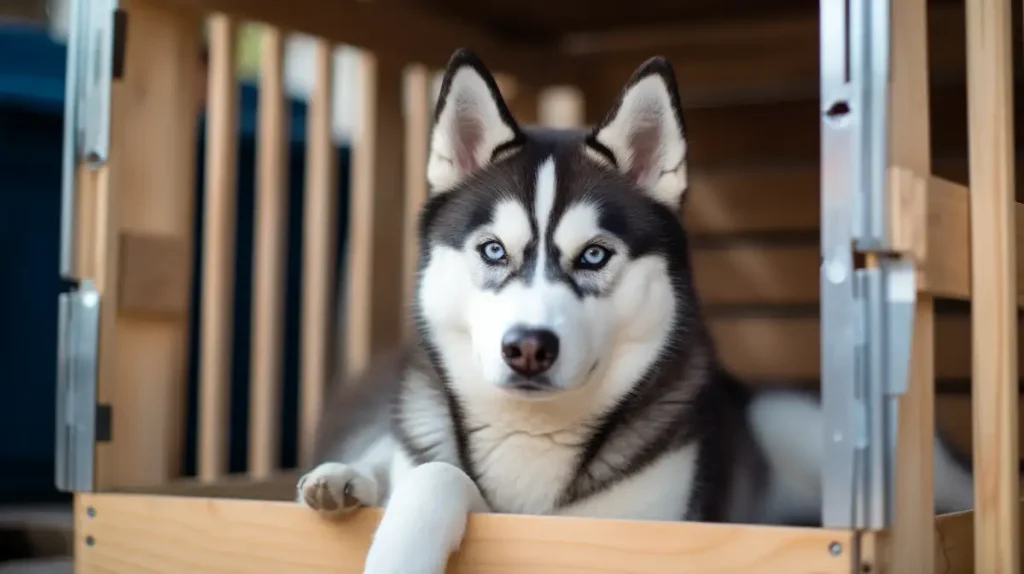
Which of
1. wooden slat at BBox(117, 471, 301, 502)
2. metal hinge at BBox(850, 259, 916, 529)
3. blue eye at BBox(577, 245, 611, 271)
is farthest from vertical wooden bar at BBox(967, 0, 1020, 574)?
wooden slat at BBox(117, 471, 301, 502)

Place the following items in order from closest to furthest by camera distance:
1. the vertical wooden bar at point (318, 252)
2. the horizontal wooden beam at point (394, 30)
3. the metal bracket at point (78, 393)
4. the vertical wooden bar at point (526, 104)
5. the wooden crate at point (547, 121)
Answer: the wooden crate at point (547, 121) → the metal bracket at point (78, 393) → the horizontal wooden beam at point (394, 30) → the vertical wooden bar at point (318, 252) → the vertical wooden bar at point (526, 104)

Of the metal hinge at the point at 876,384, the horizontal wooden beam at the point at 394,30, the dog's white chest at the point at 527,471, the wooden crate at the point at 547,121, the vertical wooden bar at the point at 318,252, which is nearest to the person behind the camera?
the metal hinge at the point at 876,384

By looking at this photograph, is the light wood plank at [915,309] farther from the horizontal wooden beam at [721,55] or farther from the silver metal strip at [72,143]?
the horizontal wooden beam at [721,55]

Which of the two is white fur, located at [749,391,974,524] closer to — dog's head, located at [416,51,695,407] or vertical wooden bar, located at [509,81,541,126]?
dog's head, located at [416,51,695,407]

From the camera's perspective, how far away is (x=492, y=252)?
67.6 inches

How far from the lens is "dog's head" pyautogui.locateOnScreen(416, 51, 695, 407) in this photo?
161 cm

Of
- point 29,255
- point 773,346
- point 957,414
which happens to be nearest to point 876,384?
point 957,414

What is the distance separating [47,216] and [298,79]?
2206 mm

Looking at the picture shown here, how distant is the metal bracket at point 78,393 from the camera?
1950 millimetres

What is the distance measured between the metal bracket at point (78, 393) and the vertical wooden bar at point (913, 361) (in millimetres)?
1307

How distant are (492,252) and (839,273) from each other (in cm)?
55

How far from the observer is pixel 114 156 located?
2.01 metres

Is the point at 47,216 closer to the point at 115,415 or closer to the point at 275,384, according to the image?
the point at 275,384

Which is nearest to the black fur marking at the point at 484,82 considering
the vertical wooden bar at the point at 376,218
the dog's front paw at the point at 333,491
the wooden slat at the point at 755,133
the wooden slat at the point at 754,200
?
the dog's front paw at the point at 333,491
